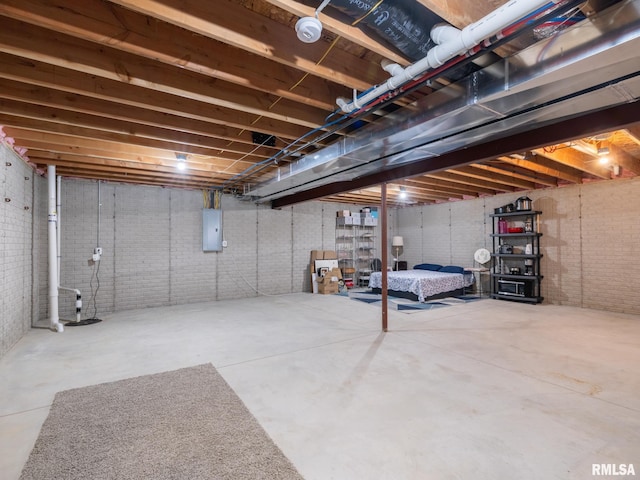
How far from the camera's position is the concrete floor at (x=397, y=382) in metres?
1.90

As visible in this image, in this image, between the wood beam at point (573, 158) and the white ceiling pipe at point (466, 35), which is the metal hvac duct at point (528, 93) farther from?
the wood beam at point (573, 158)

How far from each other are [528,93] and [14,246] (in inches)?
229

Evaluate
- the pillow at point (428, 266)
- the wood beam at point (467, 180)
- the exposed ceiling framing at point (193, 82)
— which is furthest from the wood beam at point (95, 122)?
the pillow at point (428, 266)

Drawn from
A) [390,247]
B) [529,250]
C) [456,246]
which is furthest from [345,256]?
[529,250]

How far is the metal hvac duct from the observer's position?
163 centimetres

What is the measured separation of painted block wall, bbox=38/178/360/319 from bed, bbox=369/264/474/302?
233 cm

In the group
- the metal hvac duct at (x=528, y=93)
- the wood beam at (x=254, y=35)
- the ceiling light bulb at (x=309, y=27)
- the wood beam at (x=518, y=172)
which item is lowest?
the metal hvac duct at (x=528, y=93)

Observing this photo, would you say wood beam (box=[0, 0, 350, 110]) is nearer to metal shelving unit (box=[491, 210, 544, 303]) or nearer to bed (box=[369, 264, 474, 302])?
bed (box=[369, 264, 474, 302])

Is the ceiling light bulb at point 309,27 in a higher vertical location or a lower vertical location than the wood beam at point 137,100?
Answer: lower

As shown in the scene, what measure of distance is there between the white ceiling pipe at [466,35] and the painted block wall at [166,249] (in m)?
5.80

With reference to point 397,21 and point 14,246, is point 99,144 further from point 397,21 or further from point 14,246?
point 397,21

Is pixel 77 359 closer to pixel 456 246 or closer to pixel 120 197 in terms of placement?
pixel 120 197

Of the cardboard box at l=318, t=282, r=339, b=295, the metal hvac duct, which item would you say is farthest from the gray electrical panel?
the metal hvac duct

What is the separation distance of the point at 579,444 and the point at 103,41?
3.91m
